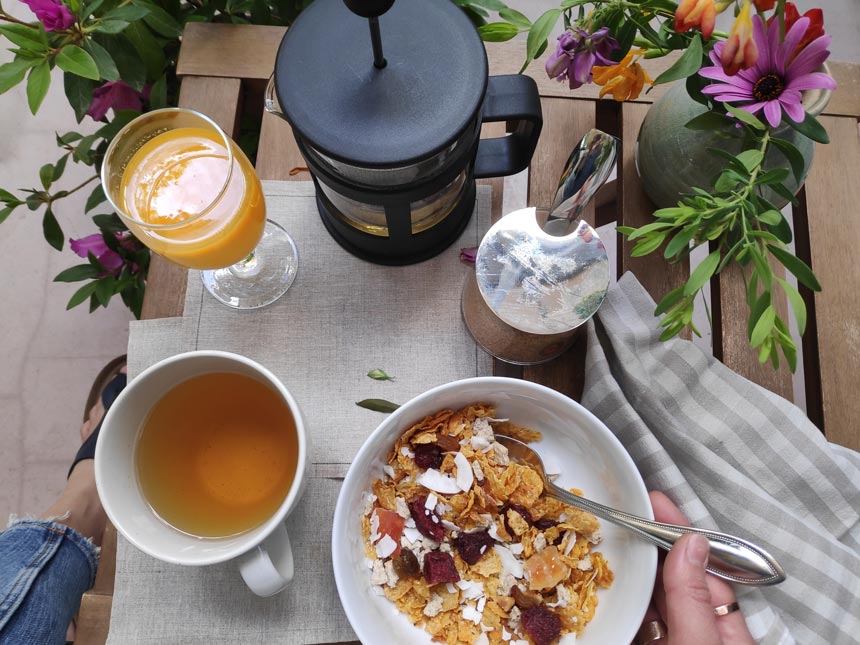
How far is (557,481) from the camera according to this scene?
0.72 m

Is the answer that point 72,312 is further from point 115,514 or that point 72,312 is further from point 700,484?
point 700,484

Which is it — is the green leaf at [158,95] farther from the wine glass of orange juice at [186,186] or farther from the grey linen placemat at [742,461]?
the grey linen placemat at [742,461]

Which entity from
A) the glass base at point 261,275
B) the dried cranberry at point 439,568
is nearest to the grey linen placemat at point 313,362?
the glass base at point 261,275

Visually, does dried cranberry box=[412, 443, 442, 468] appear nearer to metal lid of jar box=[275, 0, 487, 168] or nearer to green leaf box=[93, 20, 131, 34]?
metal lid of jar box=[275, 0, 487, 168]

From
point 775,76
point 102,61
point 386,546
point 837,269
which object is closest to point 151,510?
point 386,546

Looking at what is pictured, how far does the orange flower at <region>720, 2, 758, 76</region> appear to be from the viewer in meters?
0.43

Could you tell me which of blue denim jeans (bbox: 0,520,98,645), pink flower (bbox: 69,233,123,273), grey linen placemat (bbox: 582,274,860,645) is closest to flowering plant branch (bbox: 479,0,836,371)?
grey linen placemat (bbox: 582,274,860,645)

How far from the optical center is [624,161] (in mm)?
793

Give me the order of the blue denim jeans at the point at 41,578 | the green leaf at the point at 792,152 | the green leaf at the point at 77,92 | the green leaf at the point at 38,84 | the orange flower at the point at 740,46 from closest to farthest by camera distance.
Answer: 1. the orange flower at the point at 740,46
2. the green leaf at the point at 792,152
3. the green leaf at the point at 38,84
4. the green leaf at the point at 77,92
5. the blue denim jeans at the point at 41,578

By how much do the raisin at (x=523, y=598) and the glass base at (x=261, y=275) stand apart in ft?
1.41

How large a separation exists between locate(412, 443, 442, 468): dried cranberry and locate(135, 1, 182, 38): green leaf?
602mm

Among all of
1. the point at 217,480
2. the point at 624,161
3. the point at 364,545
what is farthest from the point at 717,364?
the point at 217,480

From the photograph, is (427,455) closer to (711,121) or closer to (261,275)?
(261,275)

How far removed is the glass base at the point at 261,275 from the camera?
75cm
